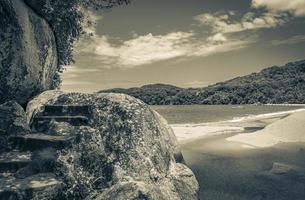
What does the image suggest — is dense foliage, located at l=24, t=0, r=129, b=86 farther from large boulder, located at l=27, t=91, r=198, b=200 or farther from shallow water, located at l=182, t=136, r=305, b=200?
shallow water, located at l=182, t=136, r=305, b=200

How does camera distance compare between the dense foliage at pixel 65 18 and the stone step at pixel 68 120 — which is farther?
the dense foliage at pixel 65 18

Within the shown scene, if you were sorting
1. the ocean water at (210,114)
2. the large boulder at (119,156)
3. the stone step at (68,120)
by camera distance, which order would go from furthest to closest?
the ocean water at (210,114)
the stone step at (68,120)
the large boulder at (119,156)

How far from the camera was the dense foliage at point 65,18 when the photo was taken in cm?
1441

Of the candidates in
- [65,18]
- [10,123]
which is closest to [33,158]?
[10,123]

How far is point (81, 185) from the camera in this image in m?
9.02

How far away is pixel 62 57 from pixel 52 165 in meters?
10.1

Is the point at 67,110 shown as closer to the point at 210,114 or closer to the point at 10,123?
the point at 10,123

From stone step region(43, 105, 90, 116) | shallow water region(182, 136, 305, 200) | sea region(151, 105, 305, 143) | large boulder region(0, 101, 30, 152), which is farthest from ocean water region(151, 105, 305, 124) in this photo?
large boulder region(0, 101, 30, 152)

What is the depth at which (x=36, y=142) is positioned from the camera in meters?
9.48

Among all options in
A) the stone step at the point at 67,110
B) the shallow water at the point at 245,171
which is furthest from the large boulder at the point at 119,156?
the shallow water at the point at 245,171

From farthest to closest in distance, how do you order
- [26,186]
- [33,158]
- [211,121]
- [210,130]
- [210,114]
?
[210,114]
[211,121]
[210,130]
[33,158]
[26,186]

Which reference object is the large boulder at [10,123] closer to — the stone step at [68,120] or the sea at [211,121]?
the stone step at [68,120]

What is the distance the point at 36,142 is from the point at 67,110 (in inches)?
83.8

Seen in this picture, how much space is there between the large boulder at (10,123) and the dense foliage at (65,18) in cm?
532
